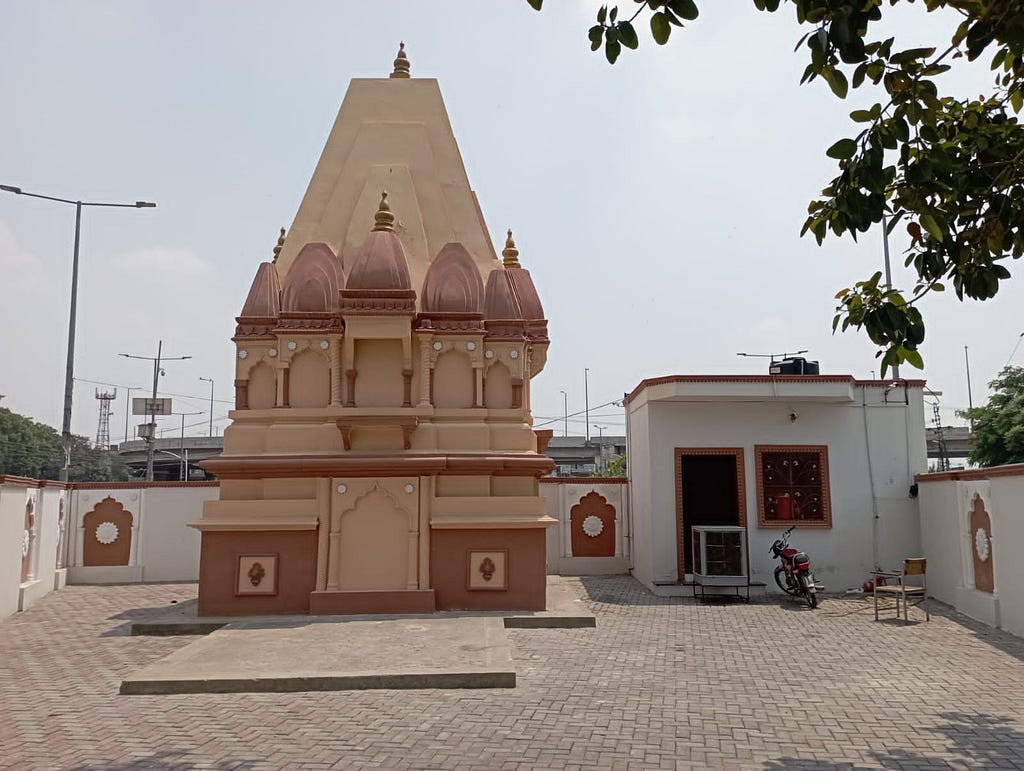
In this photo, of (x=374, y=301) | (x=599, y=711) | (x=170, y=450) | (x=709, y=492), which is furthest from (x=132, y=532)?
(x=170, y=450)

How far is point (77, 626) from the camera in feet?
35.9

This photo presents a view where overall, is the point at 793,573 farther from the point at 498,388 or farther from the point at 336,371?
the point at 336,371

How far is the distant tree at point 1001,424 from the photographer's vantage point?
24.5m

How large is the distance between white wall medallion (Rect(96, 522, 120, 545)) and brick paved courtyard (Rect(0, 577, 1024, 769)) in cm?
675

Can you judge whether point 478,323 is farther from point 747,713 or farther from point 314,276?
point 747,713

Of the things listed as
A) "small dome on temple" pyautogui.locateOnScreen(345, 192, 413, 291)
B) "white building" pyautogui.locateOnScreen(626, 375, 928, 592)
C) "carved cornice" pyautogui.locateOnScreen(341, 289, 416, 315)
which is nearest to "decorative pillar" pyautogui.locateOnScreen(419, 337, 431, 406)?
"carved cornice" pyautogui.locateOnScreen(341, 289, 416, 315)

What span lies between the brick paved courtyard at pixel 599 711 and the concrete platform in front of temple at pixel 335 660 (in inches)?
7.2

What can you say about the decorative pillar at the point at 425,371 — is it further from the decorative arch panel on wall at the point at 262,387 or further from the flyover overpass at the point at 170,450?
the flyover overpass at the point at 170,450

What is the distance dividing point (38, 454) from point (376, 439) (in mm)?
48543

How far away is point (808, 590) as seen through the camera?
39.9ft

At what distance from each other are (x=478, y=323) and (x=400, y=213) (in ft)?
8.00

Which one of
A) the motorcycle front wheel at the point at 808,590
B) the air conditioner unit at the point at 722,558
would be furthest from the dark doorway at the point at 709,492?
the motorcycle front wheel at the point at 808,590

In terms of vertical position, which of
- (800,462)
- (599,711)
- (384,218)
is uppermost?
(384,218)

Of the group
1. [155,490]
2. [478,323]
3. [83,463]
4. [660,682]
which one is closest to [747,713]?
[660,682]
